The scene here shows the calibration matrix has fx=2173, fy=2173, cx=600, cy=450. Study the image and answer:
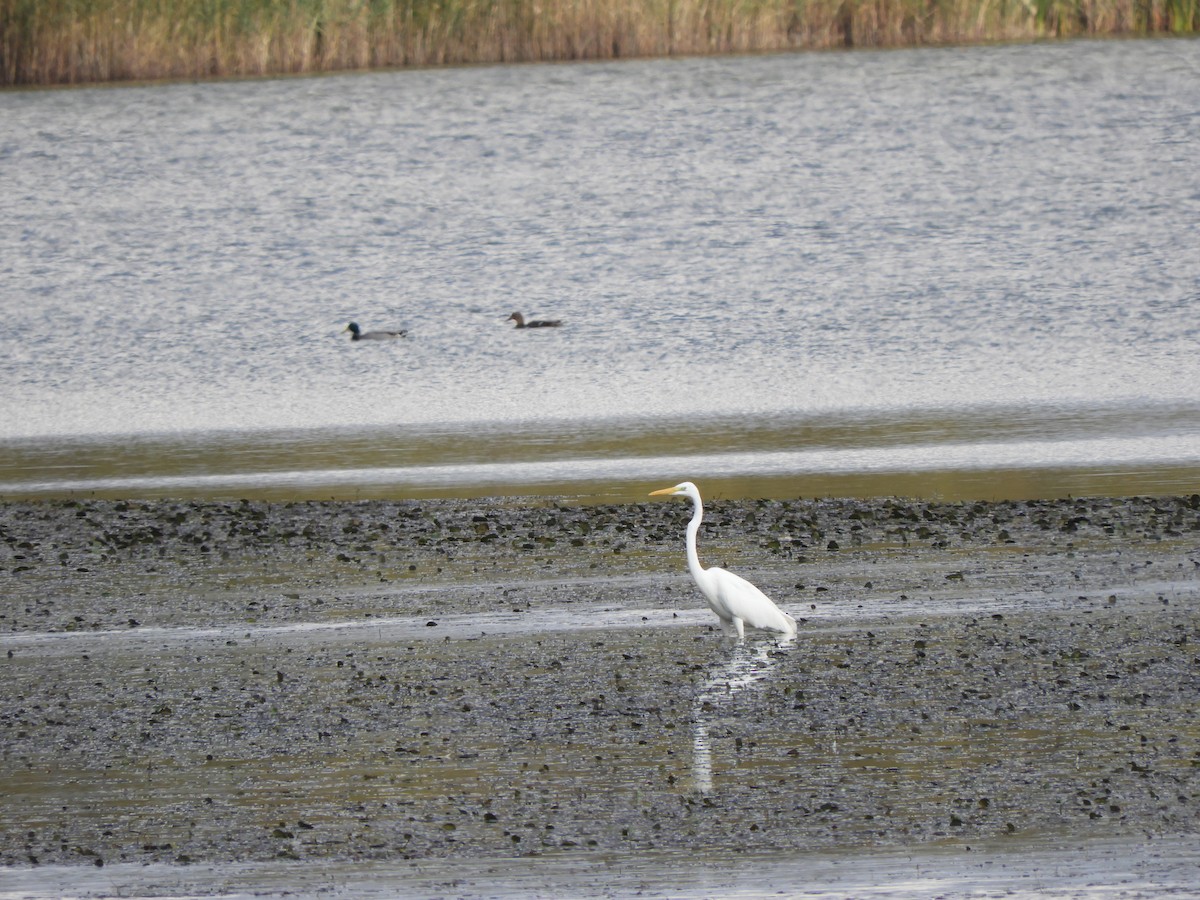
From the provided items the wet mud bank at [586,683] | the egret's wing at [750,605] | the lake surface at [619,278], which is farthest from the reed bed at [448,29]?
the egret's wing at [750,605]

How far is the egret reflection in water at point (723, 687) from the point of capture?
7441 millimetres

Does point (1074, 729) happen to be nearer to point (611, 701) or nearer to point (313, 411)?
point (611, 701)

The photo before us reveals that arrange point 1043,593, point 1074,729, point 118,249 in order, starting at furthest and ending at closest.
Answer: point 118,249 → point 1043,593 → point 1074,729

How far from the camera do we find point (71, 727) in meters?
8.41

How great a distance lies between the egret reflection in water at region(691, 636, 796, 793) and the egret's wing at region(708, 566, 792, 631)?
129 millimetres

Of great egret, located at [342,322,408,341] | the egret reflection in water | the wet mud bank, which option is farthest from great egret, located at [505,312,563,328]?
the egret reflection in water

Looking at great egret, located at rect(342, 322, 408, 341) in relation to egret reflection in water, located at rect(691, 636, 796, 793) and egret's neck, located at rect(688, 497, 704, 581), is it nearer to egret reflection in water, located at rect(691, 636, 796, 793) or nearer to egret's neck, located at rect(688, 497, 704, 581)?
egret's neck, located at rect(688, 497, 704, 581)

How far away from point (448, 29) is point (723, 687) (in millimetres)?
25602

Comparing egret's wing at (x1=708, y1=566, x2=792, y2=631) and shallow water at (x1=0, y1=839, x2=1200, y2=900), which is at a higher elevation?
shallow water at (x1=0, y1=839, x2=1200, y2=900)

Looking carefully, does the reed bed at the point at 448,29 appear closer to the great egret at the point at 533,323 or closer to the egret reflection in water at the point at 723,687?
the great egret at the point at 533,323

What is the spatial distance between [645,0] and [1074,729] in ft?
85.0

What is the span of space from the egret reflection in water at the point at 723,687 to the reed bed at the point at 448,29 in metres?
24.0

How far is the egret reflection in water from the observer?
744 centimetres

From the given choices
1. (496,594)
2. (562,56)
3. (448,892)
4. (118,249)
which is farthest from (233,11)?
(448,892)
